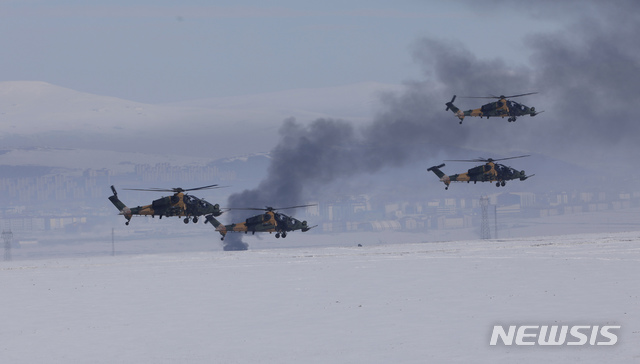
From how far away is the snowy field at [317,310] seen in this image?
117 ft

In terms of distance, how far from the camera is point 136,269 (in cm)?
7638

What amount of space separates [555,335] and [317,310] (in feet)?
45.7

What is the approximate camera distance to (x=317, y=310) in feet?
153

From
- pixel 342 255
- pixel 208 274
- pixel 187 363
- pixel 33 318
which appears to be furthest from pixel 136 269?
pixel 187 363

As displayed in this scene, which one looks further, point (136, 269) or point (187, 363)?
point (136, 269)

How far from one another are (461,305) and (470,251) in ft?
147

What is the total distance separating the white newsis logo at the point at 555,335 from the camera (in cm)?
3544

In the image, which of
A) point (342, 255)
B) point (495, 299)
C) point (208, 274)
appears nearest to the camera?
point (495, 299)

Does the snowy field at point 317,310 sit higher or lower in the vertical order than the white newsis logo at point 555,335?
higher

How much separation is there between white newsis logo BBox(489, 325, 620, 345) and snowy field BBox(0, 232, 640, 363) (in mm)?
706

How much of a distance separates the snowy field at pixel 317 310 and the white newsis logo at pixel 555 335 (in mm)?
706

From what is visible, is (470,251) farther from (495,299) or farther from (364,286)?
(495,299)

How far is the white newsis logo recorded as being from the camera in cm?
3544

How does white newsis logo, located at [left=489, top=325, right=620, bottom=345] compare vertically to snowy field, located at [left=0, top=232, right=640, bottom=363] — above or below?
below
